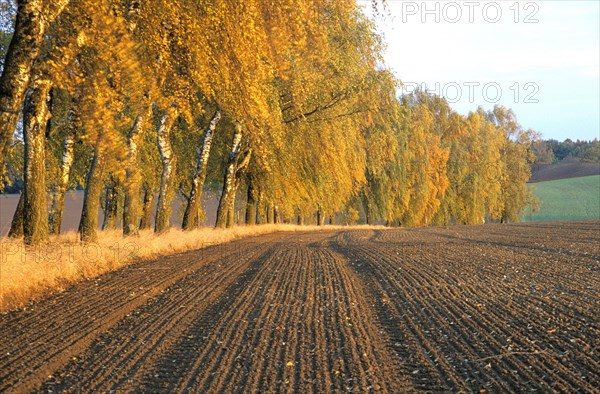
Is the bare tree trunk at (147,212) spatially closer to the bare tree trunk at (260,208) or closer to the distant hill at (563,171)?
the bare tree trunk at (260,208)

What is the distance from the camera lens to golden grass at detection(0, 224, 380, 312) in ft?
28.3

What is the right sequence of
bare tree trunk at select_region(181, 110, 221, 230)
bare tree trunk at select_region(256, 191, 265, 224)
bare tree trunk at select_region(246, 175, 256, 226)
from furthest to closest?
1. bare tree trunk at select_region(256, 191, 265, 224)
2. bare tree trunk at select_region(246, 175, 256, 226)
3. bare tree trunk at select_region(181, 110, 221, 230)

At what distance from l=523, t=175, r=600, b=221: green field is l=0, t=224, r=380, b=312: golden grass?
6749cm

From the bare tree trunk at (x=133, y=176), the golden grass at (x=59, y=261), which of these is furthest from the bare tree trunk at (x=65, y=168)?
the bare tree trunk at (x=133, y=176)

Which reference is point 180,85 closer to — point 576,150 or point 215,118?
point 215,118

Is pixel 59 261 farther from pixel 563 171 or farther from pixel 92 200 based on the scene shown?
pixel 563 171

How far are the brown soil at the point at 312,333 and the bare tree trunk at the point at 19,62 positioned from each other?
8.82ft

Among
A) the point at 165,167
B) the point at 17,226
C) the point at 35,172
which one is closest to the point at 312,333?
the point at 35,172

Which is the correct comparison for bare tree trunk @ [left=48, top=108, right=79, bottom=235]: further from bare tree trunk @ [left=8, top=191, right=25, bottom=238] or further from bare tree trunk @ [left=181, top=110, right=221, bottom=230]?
bare tree trunk @ [left=181, top=110, right=221, bottom=230]

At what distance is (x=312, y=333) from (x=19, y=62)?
6074mm

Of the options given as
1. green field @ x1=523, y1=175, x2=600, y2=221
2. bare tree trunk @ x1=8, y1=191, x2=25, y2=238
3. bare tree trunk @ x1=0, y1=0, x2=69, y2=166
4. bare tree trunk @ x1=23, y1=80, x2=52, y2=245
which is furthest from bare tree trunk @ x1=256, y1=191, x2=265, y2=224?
green field @ x1=523, y1=175, x2=600, y2=221

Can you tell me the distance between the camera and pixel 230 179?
2627 centimetres

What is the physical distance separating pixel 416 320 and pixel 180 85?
771cm

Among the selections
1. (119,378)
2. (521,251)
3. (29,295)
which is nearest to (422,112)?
(521,251)
